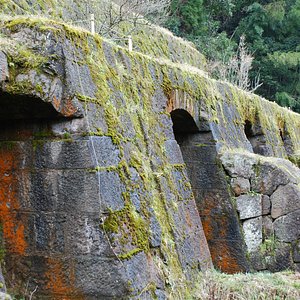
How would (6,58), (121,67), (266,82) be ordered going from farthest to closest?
1. (266,82)
2. (121,67)
3. (6,58)

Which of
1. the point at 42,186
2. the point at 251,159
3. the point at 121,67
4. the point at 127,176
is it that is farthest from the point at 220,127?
the point at 42,186

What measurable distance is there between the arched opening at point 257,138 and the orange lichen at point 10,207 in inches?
294

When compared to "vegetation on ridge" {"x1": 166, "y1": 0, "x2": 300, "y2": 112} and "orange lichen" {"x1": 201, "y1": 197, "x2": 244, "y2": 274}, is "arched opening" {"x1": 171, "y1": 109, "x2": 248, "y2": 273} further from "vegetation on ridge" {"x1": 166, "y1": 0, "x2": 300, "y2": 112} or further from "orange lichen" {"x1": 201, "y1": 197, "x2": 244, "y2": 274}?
"vegetation on ridge" {"x1": 166, "y1": 0, "x2": 300, "y2": 112}

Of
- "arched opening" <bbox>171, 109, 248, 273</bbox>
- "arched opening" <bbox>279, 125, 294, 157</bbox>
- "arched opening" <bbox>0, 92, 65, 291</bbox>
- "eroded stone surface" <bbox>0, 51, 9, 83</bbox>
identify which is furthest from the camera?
"arched opening" <bbox>279, 125, 294, 157</bbox>

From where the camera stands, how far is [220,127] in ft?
27.9

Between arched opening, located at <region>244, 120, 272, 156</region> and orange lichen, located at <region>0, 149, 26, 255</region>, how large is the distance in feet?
24.5

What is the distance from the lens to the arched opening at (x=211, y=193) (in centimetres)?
768

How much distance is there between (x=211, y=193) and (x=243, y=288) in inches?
90.5

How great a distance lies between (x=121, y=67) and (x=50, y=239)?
214 centimetres

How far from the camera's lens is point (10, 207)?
456 cm

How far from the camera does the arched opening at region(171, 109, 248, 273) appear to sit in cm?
768

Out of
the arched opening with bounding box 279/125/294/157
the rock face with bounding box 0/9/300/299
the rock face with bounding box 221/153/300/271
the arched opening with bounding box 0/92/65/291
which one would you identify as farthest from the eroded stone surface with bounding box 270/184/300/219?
the arched opening with bounding box 279/125/294/157

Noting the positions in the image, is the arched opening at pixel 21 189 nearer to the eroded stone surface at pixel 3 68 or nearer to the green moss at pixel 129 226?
the eroded stone surface at pixel 3 68

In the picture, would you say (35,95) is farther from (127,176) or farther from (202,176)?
(202,176)
